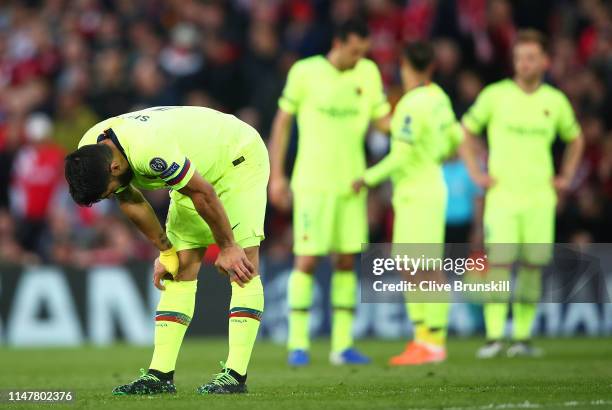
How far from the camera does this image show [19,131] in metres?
17.6

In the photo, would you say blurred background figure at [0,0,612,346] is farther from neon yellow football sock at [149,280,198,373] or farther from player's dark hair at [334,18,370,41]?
neon yellow football sock at [149,280,198,373]

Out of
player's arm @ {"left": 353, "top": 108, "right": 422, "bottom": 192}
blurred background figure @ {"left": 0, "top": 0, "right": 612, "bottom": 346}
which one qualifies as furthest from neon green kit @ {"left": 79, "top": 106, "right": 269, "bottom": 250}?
blurred background figure @ {"left": 0, "top": 0, "right": 612, "bottom": 346}

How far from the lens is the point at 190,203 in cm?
748

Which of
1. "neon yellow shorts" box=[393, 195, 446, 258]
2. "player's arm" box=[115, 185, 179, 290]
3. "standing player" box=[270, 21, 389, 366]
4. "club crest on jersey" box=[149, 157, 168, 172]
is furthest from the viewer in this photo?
"neon yellow shorts" box=[393, 195, 446, 258]

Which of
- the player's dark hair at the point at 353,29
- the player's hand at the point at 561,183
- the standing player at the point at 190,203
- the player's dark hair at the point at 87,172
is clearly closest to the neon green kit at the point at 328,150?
the player's dark hair at the point at 353,29

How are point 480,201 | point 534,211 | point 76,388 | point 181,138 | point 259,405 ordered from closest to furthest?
point 259,405, point 181,138, point 76,388, point 534,211, point 480,201

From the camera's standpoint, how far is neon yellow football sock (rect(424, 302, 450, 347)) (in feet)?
35.2

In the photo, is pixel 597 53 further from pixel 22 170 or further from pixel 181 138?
pixel 181 138

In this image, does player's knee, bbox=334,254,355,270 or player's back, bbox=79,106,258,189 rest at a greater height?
player's back, bbox=79,106,258,189

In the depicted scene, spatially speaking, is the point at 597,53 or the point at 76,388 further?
the point at 597,53

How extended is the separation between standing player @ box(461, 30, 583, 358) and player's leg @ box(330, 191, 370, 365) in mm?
1377

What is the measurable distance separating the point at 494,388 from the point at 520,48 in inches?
191

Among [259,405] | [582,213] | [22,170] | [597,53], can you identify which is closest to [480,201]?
[582,213]

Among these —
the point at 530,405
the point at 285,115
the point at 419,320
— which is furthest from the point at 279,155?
the point at 530,405
